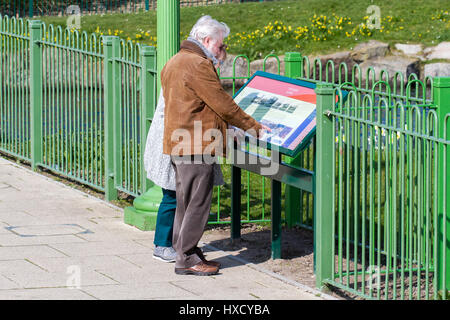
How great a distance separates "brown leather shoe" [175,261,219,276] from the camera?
6043mm

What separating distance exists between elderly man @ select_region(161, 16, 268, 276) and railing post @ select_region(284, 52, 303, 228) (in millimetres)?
1377

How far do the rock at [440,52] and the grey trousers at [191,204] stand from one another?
12.7m

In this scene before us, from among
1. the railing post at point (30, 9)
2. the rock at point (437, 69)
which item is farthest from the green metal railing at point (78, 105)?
the railing post at point (30, 9)

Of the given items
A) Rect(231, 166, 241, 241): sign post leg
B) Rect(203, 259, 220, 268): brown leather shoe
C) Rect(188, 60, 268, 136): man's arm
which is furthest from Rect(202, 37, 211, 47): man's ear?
Rect(203, 259, 220, 268): brown leather shoe

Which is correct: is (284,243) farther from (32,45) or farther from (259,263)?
(32,45)

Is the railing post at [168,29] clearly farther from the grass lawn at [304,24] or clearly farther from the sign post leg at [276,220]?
the grass lawn at [304,24]

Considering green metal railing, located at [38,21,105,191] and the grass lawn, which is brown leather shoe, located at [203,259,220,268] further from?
the grass lawn

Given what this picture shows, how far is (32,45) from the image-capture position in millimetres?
9586

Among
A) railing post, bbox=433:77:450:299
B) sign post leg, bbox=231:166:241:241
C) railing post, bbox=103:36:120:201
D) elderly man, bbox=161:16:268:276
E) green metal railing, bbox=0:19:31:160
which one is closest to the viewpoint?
railing post, bbox=433:77:450:299

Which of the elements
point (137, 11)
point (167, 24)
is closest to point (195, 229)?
point (167, 24)

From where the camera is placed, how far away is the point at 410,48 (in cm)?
1822

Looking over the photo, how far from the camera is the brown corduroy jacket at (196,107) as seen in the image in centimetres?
571

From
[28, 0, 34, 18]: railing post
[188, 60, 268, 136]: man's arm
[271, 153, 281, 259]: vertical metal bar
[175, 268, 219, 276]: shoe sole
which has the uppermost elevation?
[28, 0, 34, 18]: railing post
